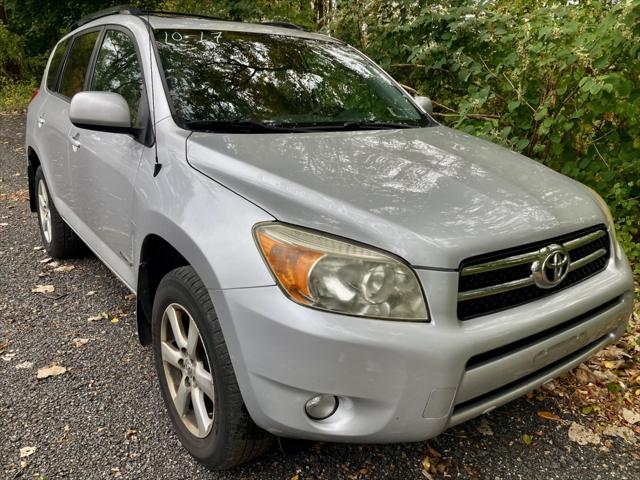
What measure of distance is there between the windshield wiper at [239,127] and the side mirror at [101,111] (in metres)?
0.28

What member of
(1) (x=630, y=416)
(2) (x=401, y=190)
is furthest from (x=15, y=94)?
(1) (x=630, y=416)

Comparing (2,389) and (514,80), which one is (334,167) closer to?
(2,389)

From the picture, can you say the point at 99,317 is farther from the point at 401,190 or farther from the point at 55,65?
the point at 401,190

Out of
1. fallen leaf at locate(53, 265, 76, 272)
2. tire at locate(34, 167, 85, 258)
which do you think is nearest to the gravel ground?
fallen leaf at locate(53, 265, 76, 272)

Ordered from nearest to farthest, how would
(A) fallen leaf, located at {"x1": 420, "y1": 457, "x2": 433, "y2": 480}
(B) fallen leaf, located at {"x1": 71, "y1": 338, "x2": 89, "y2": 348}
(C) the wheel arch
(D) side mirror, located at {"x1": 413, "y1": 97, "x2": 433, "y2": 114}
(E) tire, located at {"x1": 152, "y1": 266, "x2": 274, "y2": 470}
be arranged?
(E) tire, located at {"x1": 152, "y1": 266, "x2": 274, "y2": 470}
(A) fallen leaf, located at {"x1": 420, "y1": 457, "x2": 433, "y2": 480}
(B) fallen leaf, located at {"x1": 71, "y1": 338, "x2": 89, "y2": 348}
(D) side mirror, located at {"x1": 413, "y1": 97, "x2": 433, "y2": 114}
(C) the wheel arch

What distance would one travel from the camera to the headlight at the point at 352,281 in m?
1.58

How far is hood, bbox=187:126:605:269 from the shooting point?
5.40ft

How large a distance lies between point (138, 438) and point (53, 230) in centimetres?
227

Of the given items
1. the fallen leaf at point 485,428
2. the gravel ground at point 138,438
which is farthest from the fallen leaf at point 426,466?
the fallen leaf at point 485,428

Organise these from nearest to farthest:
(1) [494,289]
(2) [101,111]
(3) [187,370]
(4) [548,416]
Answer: (1) [494,289] < (3) [187,370] < (2) [101,111] < (4) [548,416]

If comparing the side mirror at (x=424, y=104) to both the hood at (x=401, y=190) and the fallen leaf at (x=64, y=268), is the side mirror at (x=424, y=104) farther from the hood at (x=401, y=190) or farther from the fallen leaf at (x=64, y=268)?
the fallen leaf at (x=64, y=268)

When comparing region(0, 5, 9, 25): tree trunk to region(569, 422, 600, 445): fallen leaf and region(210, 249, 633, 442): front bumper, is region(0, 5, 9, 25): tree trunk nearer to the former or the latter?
region(210, 249, 633, 442): front bumper

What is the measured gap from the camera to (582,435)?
2359 mm

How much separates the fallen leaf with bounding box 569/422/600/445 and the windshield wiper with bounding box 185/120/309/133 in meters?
1.79
